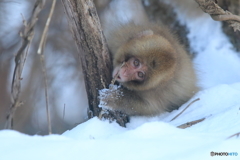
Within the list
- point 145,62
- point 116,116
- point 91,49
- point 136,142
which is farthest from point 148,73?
point 136,142

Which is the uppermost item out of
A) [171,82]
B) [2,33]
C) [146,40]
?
[2,33]

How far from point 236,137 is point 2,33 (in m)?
5.21

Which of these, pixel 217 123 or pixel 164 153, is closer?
pixel 164 153

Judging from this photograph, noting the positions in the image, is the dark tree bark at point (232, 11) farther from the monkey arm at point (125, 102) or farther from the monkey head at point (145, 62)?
the monkey arm at point (125, 102)

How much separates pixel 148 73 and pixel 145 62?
0.36 ft

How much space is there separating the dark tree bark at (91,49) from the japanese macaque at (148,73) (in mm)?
107

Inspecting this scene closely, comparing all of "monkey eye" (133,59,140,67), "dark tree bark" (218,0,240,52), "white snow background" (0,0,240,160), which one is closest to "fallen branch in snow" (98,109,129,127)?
"white snow background" (0,0,240,160)

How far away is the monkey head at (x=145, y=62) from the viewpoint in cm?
345

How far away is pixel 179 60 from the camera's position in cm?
365

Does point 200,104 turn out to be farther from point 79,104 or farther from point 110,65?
point 79,104

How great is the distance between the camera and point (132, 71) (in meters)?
3.52

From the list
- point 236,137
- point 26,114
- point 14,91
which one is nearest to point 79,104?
point 26,114

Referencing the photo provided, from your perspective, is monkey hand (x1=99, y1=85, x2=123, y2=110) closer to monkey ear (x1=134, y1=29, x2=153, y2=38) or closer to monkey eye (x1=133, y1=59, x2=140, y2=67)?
monkey eye (x1=133, y1=59, x2=140, y2=67)

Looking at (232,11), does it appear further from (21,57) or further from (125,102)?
(21,57)
